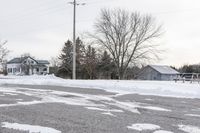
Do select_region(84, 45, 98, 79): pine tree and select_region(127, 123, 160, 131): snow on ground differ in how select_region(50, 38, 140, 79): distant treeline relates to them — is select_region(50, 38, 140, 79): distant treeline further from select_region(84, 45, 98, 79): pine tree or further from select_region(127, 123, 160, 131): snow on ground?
select_region(127, 123, 160, 131): snow on ground

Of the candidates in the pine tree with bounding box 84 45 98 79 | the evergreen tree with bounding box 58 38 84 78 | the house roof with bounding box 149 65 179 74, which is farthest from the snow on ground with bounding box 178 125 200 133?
the house roof with bounding box 149 65 179 74

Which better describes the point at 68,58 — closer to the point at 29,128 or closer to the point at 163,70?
the point at 163,70

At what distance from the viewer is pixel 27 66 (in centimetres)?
9288

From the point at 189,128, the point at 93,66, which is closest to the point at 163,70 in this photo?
the point at 93,66

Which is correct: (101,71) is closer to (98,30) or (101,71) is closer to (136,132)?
(98,30)

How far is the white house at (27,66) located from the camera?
93.8 metres

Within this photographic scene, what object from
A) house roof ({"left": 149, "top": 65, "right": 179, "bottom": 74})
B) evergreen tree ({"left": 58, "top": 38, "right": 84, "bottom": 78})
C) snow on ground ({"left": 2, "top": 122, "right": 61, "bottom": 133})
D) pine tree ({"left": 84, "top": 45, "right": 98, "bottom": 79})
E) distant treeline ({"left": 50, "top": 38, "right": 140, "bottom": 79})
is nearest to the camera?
snow on ground ({"left": 2, "top": 122, "right": 61, "bottom": 133})

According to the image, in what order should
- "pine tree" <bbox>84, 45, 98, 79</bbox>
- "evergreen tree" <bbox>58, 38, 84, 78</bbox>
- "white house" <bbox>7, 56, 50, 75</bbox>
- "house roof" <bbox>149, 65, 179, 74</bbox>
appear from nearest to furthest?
1. "pine tree" <bbox>84, 45, 98, 79</bbox>
2. "evergreen tree" <bbox>58, 38, 84, 78</bbox>
3. "house roof" <bbox>149, 65, 179, 74</bbox>
4. "white house" <bbox>7, 56, 50, 75</bbox>

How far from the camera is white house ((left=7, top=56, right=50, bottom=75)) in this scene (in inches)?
3693

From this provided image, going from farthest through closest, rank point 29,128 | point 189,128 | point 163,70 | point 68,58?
point 163,70
point 68,58
point 189,128
point 29,128

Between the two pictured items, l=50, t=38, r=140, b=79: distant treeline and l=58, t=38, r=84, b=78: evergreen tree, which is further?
l=58, t=38, r=84, b=78: evergreen tree

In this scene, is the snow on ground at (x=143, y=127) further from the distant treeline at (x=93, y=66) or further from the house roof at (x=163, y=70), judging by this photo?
the house roof at (x=163, y=70)

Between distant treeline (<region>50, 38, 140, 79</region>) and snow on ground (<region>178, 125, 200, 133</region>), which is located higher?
distant treeline (<region>50, 38, 140, 79</region>)

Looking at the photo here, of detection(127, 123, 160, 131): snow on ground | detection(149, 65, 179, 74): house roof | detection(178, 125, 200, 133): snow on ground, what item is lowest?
detection(178, 125, 200, 133): snow on ground
